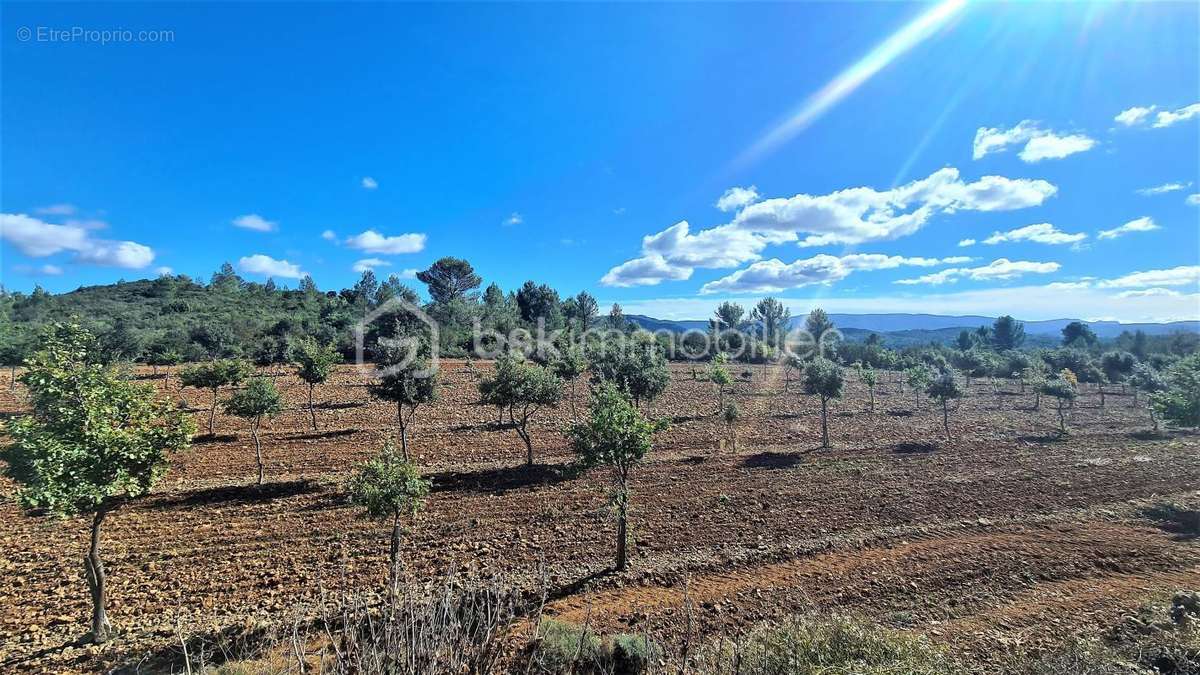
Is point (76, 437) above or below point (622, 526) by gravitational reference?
above

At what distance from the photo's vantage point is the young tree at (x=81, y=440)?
7.28 metres

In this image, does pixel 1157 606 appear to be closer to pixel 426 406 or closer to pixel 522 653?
pixel 522 653

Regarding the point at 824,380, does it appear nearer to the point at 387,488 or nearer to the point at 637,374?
the point at 637,374

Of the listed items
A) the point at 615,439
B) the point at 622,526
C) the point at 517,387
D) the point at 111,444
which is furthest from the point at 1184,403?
the point at 111,444

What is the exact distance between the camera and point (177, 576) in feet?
33.8

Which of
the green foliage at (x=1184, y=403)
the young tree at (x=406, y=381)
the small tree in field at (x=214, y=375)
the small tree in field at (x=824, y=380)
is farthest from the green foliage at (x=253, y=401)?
the green foliage at (x=1184, y=403)

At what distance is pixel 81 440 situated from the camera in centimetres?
755

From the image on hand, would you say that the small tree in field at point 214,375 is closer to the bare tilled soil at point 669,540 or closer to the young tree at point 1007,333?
the bare tilled soil at point 669,540

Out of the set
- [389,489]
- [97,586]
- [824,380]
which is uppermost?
[824,380]

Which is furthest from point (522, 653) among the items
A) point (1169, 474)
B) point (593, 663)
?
point (1169, 474)

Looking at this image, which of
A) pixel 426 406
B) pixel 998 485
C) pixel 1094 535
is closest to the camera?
pixel 1094 535

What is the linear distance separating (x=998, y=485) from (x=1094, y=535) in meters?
3.96

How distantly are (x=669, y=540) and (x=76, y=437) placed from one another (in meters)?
12.6

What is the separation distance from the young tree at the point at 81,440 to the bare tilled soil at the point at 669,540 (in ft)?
7.76
